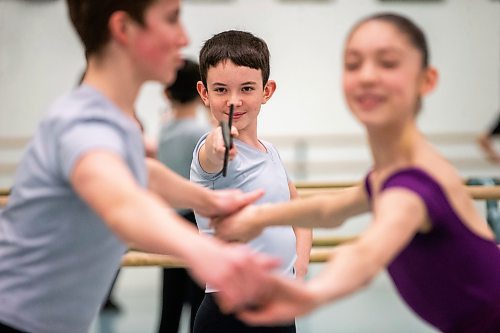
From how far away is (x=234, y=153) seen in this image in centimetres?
188

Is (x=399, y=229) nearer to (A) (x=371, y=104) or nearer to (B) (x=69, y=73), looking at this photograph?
(A) (x=371, y=104)

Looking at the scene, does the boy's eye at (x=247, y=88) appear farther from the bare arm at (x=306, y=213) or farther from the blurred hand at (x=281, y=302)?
the blurred hand at (x=281, y=302)

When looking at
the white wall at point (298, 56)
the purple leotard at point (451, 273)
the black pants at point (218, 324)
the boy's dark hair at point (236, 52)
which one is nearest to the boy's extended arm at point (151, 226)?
the purple leotard at point (451, 273)

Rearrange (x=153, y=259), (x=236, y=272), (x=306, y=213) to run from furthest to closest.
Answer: (x=153, y=259) < (x=306, y=213) < (x=236, y=272)

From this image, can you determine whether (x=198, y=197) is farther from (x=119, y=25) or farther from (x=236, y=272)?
(x=236, y=272)

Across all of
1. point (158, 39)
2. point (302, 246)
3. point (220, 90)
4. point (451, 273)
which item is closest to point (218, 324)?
point (302, 246)

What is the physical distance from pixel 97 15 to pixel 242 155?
32.5 inches

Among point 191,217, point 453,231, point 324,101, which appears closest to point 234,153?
point 453,231

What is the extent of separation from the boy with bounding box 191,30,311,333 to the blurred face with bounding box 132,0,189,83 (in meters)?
0.59

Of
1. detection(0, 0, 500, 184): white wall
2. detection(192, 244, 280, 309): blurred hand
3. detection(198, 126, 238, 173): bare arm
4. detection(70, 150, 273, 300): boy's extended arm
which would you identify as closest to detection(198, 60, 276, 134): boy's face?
→ detection(198, 126, 238, 173): bare arm

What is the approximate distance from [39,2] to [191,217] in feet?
11.5

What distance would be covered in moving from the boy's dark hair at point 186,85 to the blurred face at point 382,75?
2072 mm

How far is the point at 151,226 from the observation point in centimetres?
109

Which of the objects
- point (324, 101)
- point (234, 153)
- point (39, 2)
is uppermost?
point (234, 153)
